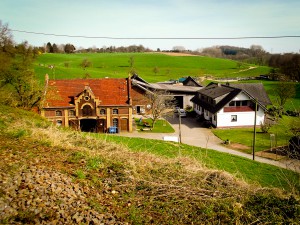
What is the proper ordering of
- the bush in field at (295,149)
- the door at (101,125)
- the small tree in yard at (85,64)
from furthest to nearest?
the small tree in yard at (85,64) < the door at (101,125) < the bush in field at (295,149)

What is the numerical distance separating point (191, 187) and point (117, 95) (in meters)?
31.7

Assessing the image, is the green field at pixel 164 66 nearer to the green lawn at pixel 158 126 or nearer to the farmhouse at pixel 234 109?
the farmhouse at pixel 234 109

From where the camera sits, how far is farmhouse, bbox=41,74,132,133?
36469mm

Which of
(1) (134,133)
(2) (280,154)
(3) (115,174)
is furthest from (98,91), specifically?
(3) (115,174)

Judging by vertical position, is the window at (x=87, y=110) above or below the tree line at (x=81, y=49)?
below

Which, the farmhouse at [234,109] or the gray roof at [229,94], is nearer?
the farmhouse at [234,109]

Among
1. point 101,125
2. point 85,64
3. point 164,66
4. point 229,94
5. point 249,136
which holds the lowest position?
point 249,136

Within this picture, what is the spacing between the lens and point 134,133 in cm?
3712

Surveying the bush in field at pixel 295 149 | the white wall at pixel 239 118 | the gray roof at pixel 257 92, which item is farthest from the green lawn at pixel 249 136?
the gray roof at pixel 257 92

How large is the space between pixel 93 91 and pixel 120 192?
107ft

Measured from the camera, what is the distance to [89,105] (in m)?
36.8

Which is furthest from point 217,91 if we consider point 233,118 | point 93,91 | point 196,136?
point 93,91

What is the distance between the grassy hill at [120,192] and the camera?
6.30 meters

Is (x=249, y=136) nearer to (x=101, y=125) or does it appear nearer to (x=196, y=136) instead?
(x=196, y=136)
